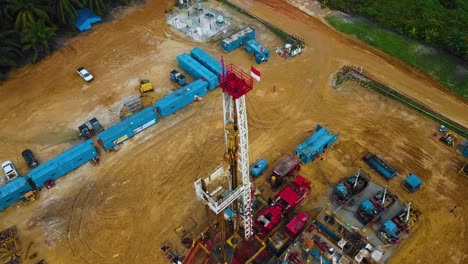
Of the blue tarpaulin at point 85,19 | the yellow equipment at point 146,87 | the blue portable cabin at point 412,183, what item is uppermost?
the blue tarpaulin at point 85,19

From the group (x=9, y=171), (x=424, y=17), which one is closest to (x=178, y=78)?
(x=9, y=171)

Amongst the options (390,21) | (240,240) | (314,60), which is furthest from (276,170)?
(390,21)

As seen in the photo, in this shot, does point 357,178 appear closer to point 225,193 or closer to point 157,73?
point 225,193

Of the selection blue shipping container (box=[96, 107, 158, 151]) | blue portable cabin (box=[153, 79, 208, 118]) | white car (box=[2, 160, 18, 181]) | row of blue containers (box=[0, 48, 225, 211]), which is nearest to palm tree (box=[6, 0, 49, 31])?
white car (box=[2, 160, 18, 181])

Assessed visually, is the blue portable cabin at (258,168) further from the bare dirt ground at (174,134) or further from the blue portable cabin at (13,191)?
the blue portable cabin at (13,191)

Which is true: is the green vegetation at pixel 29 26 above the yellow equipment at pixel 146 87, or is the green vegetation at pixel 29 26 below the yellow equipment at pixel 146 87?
above

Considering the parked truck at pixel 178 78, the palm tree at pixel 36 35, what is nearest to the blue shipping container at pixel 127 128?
the parked truck at pixel 178 78
